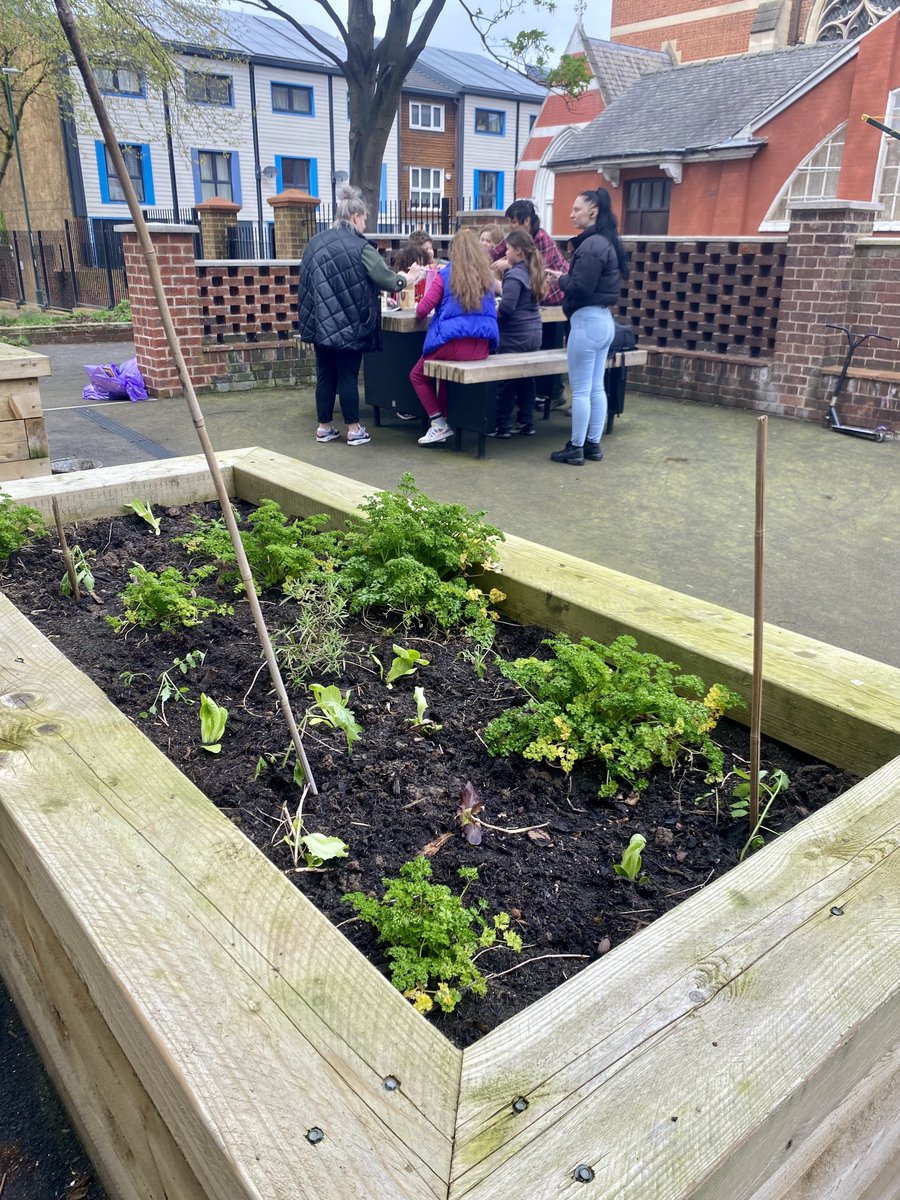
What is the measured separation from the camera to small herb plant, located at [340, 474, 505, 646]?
2592 millimetres

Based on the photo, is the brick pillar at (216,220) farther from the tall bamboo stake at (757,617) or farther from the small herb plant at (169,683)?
the tall bamboo stake at (757,617)

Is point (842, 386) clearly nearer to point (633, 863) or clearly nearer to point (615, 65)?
point (633, 863)

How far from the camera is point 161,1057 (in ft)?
3.50

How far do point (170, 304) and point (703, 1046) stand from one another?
9.15 meters

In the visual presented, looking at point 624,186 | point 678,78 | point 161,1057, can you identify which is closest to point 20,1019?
point 161,1057

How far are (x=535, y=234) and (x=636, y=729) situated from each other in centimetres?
674

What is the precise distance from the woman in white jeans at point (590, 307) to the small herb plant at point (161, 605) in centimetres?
448

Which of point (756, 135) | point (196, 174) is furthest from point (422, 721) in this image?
point (196, 174)

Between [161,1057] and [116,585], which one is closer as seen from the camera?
[161,1057]

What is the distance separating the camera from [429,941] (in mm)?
1399

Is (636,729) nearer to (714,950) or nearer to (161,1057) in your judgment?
(714,950)

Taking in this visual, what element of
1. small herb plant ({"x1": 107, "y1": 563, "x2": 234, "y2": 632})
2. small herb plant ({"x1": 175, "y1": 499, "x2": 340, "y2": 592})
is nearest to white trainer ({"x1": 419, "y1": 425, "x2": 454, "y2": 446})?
small herb plant ({"x1": 175, "y1": 499, "x2": 340, "y2": 592})

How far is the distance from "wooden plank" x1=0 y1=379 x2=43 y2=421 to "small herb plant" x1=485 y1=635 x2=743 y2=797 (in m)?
3.89

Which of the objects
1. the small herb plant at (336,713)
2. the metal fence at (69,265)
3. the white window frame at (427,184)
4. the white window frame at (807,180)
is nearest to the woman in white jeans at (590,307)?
the small herb plant at (336,713)
